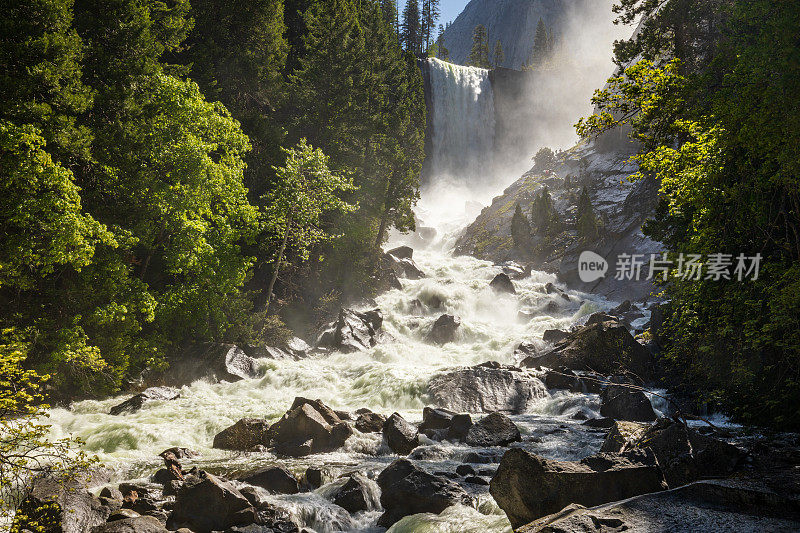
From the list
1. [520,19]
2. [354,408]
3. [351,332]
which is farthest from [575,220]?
[520,19]

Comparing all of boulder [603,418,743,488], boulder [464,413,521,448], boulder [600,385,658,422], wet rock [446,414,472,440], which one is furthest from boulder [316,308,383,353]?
boulder [603,418,743,488]

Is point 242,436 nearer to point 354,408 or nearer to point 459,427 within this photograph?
point 354,408

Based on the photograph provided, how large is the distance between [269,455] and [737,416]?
14440mm

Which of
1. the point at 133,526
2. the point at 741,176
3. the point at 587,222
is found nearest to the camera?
the point at 133,526

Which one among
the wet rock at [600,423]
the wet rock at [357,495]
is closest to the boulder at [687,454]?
the wet rock at [357,495]

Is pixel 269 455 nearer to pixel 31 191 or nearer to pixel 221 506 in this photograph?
pixel 221 506

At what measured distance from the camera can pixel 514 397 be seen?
19.3 meters

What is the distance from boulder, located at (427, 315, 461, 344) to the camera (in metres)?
30.9

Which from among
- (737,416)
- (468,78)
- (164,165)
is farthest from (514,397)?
(468,78)

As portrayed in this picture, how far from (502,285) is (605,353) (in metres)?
18.8

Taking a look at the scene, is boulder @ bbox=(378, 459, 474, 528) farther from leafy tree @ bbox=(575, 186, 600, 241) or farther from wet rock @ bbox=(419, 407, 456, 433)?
leafy tree @ bbox=(575, 186, 600, 241)

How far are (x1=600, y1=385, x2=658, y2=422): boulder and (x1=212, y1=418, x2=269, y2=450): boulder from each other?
461 inches

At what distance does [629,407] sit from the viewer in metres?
16.6

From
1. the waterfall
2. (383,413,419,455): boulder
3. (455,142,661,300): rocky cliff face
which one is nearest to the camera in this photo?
(383,413,419,455): boulder
